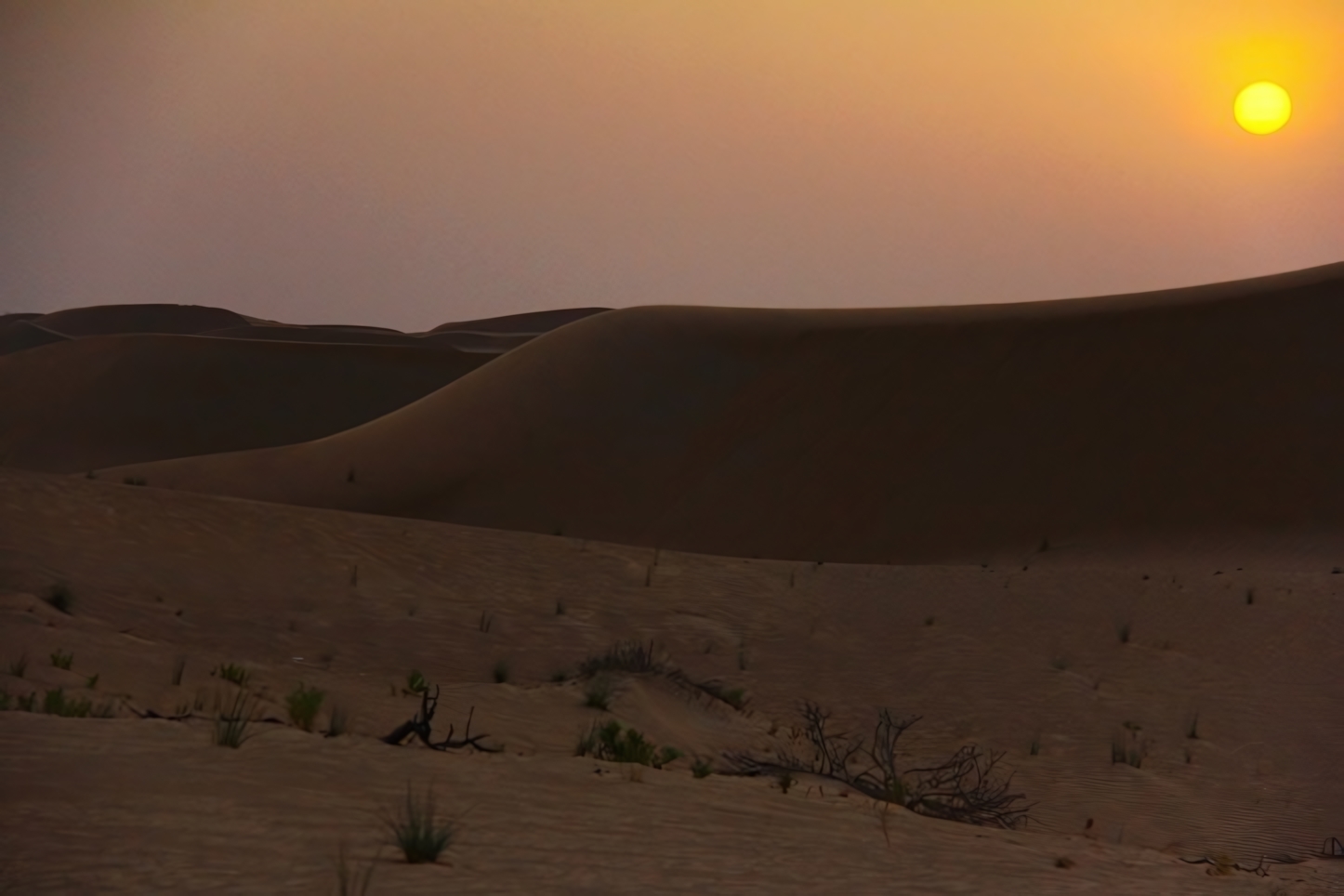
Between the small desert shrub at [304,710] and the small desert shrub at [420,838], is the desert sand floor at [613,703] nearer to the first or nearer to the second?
the small desert shrub at [420,838]

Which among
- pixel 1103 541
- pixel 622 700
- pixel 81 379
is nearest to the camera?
pixel 622 700

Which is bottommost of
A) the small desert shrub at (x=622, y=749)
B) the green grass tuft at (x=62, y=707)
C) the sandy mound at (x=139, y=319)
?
the green grass tuft at (x=62, y=707)

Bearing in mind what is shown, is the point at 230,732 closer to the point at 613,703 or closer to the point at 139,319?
the point at 613,703

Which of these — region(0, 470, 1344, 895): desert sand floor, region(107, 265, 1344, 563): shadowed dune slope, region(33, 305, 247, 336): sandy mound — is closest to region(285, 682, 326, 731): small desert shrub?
region(0, 470, 1344, 895): desert sand floor

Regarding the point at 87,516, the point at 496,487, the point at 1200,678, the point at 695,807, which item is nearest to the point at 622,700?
the point at 695,807

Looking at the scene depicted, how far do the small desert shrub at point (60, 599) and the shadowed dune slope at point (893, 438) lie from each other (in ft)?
A: 65.9

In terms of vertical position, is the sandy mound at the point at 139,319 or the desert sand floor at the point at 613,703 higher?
the sandy mound at the point at 139,319

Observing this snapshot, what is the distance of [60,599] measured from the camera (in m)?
12.4

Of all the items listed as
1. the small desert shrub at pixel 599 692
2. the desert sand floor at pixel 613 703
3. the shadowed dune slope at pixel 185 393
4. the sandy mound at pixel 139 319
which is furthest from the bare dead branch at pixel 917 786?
the sandy mound at pixel 139 319

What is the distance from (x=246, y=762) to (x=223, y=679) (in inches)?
Result: 165

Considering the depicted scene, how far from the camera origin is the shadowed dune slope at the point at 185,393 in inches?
2549

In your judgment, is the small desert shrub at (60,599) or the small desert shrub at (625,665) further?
the small desert shrub at (60,599)

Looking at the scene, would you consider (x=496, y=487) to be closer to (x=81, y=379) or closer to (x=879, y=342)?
(x=879, y=342)

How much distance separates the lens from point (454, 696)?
33.8 ft
